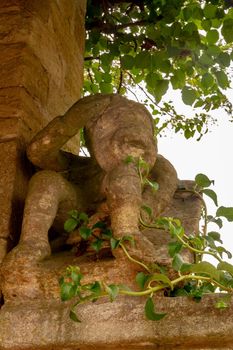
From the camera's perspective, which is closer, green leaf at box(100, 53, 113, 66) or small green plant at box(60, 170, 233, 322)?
small green plant at box(60, 170, 233, 322)

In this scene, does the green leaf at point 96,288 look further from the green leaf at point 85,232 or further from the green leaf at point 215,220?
the green leaf at point 215,220

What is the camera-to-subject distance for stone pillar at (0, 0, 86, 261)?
207 centimetres

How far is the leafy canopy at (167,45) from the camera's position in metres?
3.04

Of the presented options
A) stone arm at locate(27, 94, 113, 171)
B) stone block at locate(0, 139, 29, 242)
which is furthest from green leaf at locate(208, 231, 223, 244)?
stone block at locate(0, 139, 29, 242)

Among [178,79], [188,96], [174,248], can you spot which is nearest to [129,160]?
[174,248]

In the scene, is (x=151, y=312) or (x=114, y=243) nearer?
(x=151, y=312)

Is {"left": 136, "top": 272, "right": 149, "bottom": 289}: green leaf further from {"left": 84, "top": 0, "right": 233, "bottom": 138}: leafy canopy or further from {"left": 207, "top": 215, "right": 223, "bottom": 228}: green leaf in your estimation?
{"left": 84, "top": 0, "right": 233, "bottom": 138}: leafy canopy

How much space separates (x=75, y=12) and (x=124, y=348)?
6.56 ft

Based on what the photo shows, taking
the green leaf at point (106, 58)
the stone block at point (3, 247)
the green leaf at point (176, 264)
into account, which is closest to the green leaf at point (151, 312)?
the green leaf at point (176, 264)

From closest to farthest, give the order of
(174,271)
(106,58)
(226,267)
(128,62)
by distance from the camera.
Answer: (226,267) < (174,271) < (128,62) < (106,58)

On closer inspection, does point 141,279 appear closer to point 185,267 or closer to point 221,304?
point 185,267

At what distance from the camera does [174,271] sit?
63.5 inches

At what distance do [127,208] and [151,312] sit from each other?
35 centimetres

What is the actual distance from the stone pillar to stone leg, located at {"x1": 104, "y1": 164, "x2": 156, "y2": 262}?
462mm
